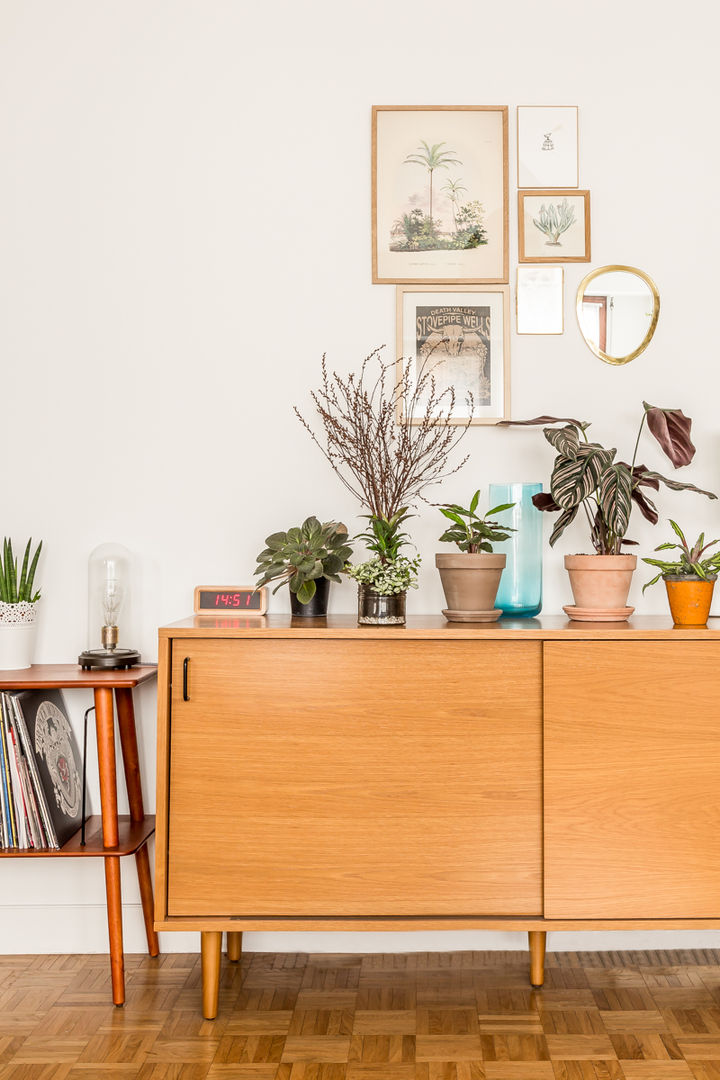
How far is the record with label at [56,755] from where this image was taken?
231cm

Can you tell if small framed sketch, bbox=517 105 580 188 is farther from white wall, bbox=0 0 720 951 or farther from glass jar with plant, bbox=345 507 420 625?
glass jar with plant, bbox=345 507 420 625

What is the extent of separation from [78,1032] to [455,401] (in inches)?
71.5

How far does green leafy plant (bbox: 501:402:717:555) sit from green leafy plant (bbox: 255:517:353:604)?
20.5 inches

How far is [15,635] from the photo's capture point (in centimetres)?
244

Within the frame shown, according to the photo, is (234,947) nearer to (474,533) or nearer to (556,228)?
(474,533)

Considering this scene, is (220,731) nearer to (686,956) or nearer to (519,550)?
(519,550)

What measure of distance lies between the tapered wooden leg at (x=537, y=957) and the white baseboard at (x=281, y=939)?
235 mm

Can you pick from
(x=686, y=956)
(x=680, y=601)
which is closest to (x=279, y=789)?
(x=680, y=601)

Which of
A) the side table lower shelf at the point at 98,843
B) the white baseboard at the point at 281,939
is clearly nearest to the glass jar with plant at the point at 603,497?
the white baseboard at the point at 281,939

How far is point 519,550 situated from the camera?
246cm

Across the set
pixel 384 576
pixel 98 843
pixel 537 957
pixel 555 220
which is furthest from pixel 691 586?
pixel 98 843

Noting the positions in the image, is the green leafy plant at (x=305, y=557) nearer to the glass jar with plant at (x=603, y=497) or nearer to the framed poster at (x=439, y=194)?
the glass jar with plant at (x=603, y=497)

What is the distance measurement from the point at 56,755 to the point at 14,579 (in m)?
0.47

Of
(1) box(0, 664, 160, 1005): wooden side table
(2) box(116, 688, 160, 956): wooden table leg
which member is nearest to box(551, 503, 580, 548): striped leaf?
(1) box(0, 664, 160, 1005): wooden side table
